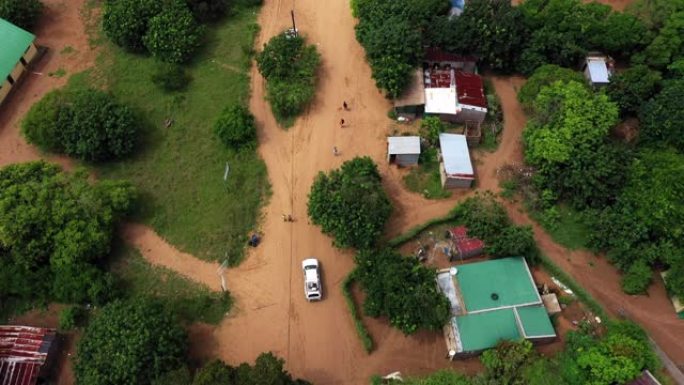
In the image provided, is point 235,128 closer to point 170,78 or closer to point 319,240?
point 170,78

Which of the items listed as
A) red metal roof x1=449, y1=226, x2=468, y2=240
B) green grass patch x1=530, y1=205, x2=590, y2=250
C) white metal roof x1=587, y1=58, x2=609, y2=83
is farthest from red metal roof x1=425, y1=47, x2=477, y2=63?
red metal roof x1=449, y1=226, x2=468, y2=240

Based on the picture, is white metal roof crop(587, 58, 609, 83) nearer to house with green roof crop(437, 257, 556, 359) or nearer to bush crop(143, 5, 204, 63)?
house with green roof crop(437, 257, 556, 359)

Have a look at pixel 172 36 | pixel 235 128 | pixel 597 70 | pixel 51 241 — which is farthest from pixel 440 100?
pixel 51 241

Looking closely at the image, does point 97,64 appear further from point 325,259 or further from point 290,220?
point 325,259

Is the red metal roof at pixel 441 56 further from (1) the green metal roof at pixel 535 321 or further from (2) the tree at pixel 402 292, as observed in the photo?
(1) the green metal roof at pixel 535 321

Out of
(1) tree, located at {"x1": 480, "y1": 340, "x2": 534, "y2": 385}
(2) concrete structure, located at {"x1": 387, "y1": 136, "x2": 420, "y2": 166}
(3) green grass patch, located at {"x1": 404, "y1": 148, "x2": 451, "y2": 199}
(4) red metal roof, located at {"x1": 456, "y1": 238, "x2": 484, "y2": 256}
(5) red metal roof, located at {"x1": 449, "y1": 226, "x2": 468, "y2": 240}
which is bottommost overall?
(1) tree, located at {"x1": 480, "y1": 340, "x2": 534, "y2": 385}

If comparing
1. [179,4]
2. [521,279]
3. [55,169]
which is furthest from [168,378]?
[179,4]

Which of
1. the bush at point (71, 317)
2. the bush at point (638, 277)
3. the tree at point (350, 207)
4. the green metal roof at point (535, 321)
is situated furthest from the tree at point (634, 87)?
the bush at point (71, 317)
